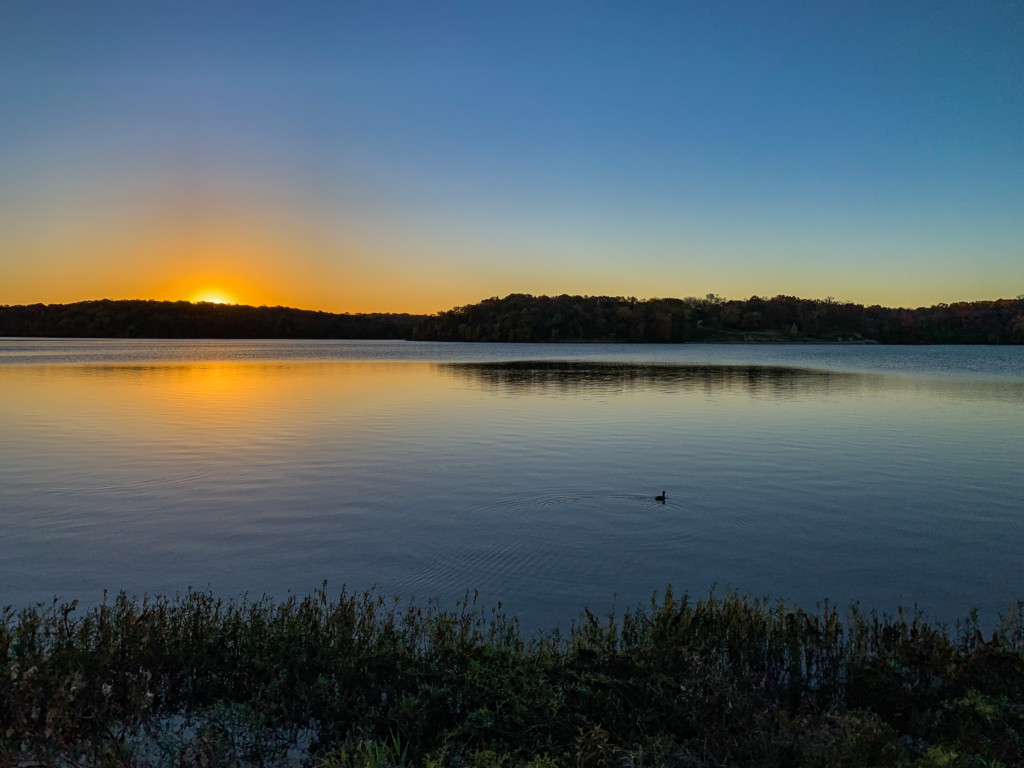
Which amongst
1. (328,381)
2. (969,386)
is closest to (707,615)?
(328,381)

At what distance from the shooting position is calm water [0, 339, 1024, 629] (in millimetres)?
11102

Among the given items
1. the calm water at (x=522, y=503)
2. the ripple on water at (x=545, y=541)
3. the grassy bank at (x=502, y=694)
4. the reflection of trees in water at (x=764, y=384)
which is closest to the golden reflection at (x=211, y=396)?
the calm water at (x=522, y=503)

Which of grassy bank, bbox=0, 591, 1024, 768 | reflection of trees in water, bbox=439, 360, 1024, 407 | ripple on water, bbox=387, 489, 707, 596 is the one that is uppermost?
reflection of trees in water, bbox=439, 360, 1024, 407

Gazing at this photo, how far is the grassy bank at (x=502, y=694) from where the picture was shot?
18.7 feet

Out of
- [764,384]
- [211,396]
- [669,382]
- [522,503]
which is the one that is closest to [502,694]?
[522,503]

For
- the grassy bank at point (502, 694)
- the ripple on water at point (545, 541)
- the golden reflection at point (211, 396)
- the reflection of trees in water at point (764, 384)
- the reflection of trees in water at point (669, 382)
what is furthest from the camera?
the reflection of trees in water at point (669, 382)

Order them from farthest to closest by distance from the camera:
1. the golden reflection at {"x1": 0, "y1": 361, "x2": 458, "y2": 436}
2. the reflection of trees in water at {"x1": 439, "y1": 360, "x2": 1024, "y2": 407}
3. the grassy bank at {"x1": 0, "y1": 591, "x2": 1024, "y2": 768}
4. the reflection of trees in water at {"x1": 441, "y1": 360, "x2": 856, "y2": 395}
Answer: the reflection of trees in water at {"x1": 441, "y1": 360, "x2": 856, "y2": 395} < the reflection of trees in water at {"x1": 439, "y1": 360, "x2": 1024, "y2": 407} < the golden reflection at {"x1": 0, "y1": 361, "x2": 458, "y2": 436} < the grassy bank at {"x1": 0, "y1": 591, "x2": 1024, "y2": 768}

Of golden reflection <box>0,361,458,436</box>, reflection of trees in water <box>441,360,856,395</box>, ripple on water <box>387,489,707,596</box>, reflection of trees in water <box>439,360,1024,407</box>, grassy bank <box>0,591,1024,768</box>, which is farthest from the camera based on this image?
reflection of trees in water <box>441,360,856,395</box>

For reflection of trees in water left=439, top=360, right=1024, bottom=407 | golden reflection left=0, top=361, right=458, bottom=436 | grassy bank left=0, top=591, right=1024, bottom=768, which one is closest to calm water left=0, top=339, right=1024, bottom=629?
golden reflection left=0, top=361, right=458, bottom=436

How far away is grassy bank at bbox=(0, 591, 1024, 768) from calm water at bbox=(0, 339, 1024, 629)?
239 cm

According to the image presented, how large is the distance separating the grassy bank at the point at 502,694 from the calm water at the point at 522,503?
7.85 ft

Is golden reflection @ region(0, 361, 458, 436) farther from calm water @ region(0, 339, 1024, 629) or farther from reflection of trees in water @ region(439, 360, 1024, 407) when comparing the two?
reflection of trees in water @ region(439, 360, 1024, 407)

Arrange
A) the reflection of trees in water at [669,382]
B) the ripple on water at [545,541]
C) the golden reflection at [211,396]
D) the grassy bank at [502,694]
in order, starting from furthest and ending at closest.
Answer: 1. the reflection of trees in water at [669,382]
2. the golden reflection at [211,396]
3. the ripple on water at [545,541]
4. the grassy bank at [502,694]

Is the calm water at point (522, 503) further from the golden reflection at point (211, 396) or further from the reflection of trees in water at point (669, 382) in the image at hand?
the reflection of trees in water at point (669, 382)
